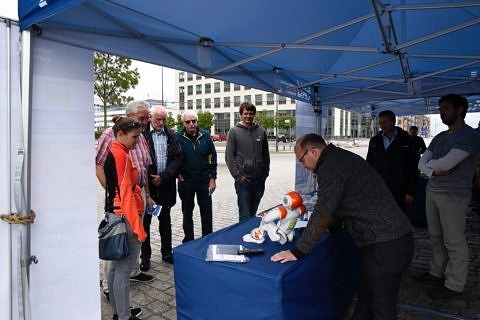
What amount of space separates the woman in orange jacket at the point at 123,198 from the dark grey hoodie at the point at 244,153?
1845mm

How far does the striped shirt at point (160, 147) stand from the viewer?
3.52m

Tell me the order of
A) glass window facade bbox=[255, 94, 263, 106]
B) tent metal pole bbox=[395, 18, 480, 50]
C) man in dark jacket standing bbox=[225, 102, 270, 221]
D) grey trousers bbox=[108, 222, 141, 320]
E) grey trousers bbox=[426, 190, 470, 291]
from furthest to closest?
glass window facade bbox=[255, 94, 263, 106] → man in dark jacket standing bbox=[225, 102, 270, 221] → grey trousers bbox=[426, 190, 470, 291] → tent metal pole bbox=[395, 18, 480, 50] → grey trousers bbox=[108, 222, 141, 320]

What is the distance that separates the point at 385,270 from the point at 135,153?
6.91 feet

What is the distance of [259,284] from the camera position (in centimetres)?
173

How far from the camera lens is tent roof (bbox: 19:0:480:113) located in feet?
7.14

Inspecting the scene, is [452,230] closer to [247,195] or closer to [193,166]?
[247,195]

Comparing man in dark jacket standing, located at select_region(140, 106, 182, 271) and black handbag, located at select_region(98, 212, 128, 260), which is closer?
black handbag, located at select_region(98, 212, 128, 260)

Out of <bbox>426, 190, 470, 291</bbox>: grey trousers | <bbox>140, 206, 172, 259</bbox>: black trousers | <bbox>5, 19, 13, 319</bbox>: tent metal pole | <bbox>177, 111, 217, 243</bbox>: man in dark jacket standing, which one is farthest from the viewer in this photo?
<bbox>177, 111, 217, 243</bbox>: man in dark jacket standing

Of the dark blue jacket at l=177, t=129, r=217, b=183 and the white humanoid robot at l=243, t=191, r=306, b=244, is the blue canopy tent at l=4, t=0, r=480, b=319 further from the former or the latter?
the white humanoid robot at l=243, t=191, r=306, b=244

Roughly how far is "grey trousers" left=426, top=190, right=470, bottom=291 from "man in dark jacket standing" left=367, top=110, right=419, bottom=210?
82 cm

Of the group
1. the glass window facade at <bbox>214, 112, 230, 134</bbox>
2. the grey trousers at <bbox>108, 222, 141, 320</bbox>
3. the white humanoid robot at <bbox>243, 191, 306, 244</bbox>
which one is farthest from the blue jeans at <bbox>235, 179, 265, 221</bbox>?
the glass window facade at <bbox>214, 112, 230, 134</bbox>

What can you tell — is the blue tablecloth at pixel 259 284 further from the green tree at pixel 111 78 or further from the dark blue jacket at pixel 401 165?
the green tree at pixel 111 78

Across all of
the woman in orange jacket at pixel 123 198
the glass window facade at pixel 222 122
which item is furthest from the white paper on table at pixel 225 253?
the glass window facade at pixel 222 122

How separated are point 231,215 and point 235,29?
406cm
